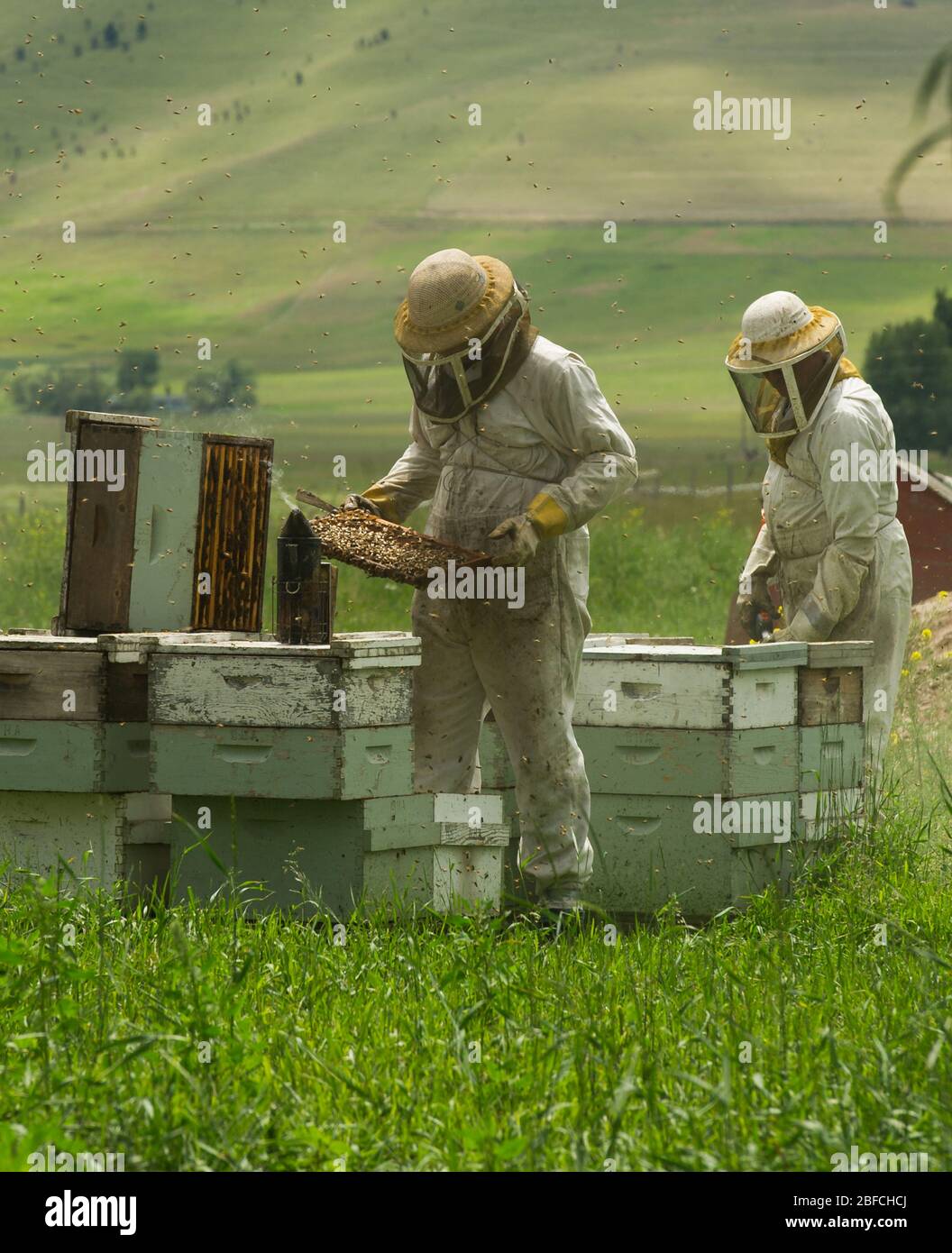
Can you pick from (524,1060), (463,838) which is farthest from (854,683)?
(524,1060)

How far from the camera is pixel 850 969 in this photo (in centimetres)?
391

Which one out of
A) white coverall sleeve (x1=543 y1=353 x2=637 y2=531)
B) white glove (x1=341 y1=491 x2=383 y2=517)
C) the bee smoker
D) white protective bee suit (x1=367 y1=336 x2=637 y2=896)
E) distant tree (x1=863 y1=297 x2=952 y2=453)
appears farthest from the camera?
→ distant tree (x1=863 y1=297 x2=952 y2=453)

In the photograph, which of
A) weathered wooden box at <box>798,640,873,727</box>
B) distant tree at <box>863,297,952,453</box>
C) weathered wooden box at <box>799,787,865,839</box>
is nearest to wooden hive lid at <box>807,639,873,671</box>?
weathered wooden box at <box>798,640,873,727</box>

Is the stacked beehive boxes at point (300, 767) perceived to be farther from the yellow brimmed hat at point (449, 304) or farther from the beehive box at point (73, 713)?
the yellow brimmed hat at point (449, 304)

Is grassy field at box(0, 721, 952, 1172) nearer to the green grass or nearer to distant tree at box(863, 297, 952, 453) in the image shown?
the green grass

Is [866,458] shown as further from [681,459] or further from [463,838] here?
[681,459]

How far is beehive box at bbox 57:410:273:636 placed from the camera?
5047 mm

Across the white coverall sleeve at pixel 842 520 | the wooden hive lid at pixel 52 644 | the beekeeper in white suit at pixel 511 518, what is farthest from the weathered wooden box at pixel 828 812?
the wooden hive lid at pixel 52 644

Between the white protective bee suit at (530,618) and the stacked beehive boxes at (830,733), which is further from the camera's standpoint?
the stacked beehive boxes at (830,733)

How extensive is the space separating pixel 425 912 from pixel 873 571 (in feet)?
7.01

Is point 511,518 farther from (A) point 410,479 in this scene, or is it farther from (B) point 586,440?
(A) point 410,479

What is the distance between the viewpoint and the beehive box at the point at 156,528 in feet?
16.6

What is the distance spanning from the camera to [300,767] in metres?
4.36

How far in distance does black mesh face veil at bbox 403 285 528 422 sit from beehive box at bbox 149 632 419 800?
806 millimetres
